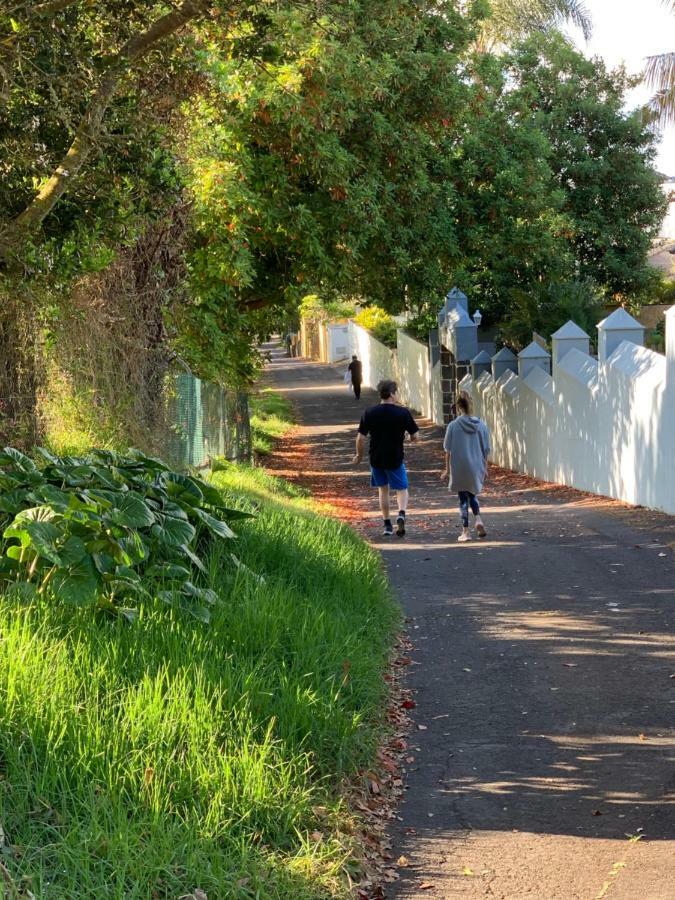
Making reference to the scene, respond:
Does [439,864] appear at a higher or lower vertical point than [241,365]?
lower

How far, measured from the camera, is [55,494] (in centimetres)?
697

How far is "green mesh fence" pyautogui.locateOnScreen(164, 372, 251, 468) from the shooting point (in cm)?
1539

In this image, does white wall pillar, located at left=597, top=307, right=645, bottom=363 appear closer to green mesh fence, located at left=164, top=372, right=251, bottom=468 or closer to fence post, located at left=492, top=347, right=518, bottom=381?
green mesh fence, located at left=164, top=372, right=251, bottom=468

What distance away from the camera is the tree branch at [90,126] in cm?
793

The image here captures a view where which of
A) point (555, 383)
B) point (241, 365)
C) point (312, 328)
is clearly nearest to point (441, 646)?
point (555, 383)

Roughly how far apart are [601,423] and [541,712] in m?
10.5

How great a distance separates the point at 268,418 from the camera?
37.5 meters

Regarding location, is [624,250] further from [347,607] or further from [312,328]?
[312,328]

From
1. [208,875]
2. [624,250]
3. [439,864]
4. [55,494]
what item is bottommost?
[439,864]

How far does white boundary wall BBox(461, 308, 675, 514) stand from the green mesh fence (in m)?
5.15

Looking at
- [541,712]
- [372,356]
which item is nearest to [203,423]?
[541,712]

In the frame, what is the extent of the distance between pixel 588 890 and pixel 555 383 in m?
15.3

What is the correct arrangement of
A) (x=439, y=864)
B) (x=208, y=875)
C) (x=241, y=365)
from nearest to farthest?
(x=208, y=875), (x=439, y=864), (x=241, y=365)

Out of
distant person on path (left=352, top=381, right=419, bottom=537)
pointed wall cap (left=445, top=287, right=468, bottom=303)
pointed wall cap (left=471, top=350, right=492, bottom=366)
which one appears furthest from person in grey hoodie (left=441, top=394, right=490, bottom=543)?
pointed wall cap (left=445, top=287, right=468, bottom=303)
